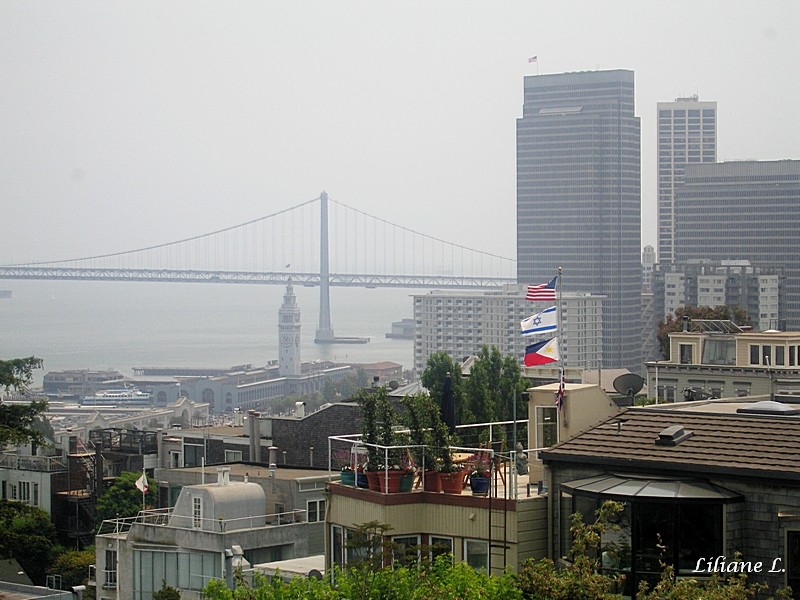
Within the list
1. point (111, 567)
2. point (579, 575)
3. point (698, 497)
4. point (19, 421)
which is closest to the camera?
point (579, 575)

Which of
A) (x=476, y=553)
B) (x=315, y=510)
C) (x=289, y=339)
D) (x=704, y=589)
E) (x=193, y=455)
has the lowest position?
(x=289, y=339)

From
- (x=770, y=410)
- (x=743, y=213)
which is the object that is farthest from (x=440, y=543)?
(x=743, y=213)

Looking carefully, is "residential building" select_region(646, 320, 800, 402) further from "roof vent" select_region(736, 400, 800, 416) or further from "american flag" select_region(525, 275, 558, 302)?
"roof vent" select_region(736, 400, 800, 416)

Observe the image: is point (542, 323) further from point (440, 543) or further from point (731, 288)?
point (731, 288)

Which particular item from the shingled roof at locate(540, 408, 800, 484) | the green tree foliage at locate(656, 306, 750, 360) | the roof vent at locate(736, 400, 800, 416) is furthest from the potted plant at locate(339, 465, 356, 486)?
the green tree foliage at locate(656, 306, 750, 360)

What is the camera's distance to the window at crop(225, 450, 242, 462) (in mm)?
25375

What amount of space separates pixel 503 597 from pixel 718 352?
2235cm

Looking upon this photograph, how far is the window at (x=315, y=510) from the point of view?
17.5 metres

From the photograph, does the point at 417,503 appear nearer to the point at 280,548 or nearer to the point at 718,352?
the point at 280,548

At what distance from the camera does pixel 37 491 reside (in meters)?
30.3

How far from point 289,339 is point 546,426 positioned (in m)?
176

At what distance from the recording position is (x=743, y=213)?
159875mm

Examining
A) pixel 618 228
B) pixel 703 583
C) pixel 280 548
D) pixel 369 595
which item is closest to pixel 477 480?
pixel 369 595

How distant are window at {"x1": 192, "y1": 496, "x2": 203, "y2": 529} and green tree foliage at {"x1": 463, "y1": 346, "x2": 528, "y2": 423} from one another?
1273cm
